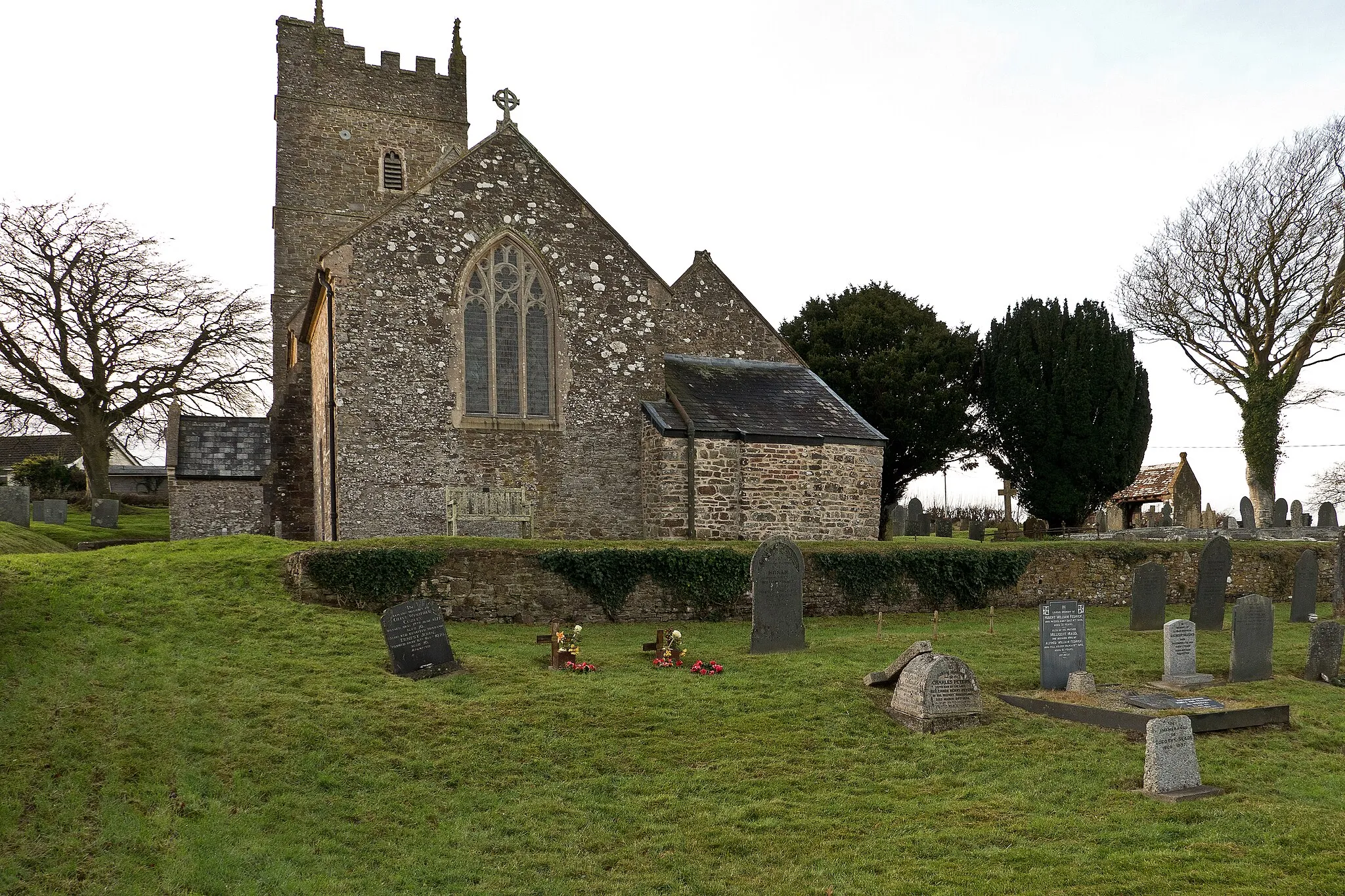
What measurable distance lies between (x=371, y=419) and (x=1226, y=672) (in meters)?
14.2

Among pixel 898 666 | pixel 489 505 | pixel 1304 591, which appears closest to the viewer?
pixel 898 666

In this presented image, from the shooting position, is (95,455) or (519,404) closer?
(519,404)

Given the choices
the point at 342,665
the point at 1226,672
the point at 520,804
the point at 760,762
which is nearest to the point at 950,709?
the point at 760,762

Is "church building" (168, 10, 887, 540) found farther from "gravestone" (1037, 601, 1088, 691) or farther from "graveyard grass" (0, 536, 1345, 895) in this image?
"gravestone" (1037, 601, 1088, 691)

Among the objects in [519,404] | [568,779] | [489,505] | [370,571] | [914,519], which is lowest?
[568,779]

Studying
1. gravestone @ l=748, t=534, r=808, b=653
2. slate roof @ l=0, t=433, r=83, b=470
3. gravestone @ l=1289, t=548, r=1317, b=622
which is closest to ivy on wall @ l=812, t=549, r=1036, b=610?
gravestone @ l=748, t=534, r=808, b=653

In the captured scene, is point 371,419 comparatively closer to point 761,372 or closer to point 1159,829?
point 761,372

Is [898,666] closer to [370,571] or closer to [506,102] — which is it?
[370,571]

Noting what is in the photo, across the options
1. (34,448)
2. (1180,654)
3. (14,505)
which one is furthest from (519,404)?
(34,448)

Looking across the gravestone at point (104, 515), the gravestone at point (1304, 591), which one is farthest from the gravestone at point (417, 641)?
the gravestone at point (104, 515)

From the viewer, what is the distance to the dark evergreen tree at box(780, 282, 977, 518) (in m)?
31.4

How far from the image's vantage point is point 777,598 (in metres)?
12.5

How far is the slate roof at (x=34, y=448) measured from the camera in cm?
4797

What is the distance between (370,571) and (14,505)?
49.2 ft
